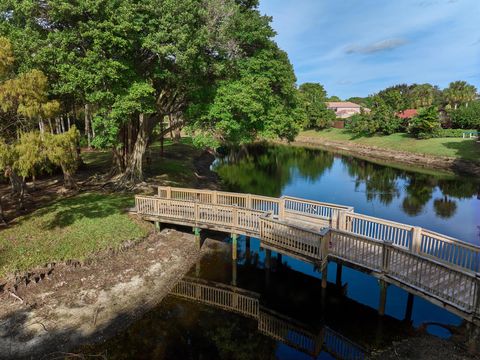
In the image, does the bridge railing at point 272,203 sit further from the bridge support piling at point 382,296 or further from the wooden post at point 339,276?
the bridge support piling at point 382,296

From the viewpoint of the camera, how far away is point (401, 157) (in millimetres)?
51094

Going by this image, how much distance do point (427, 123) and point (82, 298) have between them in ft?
179

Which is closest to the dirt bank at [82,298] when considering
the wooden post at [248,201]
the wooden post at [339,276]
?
the wooden post at [248,201]

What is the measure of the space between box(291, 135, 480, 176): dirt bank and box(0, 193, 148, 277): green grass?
3954 centimetres

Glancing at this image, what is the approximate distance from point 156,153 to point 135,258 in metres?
26.5

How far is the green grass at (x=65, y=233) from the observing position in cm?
1347

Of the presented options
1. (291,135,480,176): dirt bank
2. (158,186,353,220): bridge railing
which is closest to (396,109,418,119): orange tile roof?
(291,135,480,176): dirt bank

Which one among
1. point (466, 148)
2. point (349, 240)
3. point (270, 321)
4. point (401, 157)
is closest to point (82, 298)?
point (270, 321)

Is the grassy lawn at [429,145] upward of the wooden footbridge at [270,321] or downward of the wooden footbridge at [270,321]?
upward

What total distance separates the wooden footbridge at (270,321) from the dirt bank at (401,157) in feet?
120


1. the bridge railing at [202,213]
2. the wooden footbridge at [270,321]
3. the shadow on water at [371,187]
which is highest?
the bridge railing at [202,213]

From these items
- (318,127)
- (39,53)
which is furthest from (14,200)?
(318,127)

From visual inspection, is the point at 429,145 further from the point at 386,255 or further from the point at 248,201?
the point at 386,255

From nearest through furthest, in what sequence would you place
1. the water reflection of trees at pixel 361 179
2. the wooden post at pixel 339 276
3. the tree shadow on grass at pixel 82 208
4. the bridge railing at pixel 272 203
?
the wooden post at pixel 339 276 → the bridge railing at pixel 272 203 → the tree shadow on grass at pixel 82 208 → the water reflection of trees at pixel 361 179
